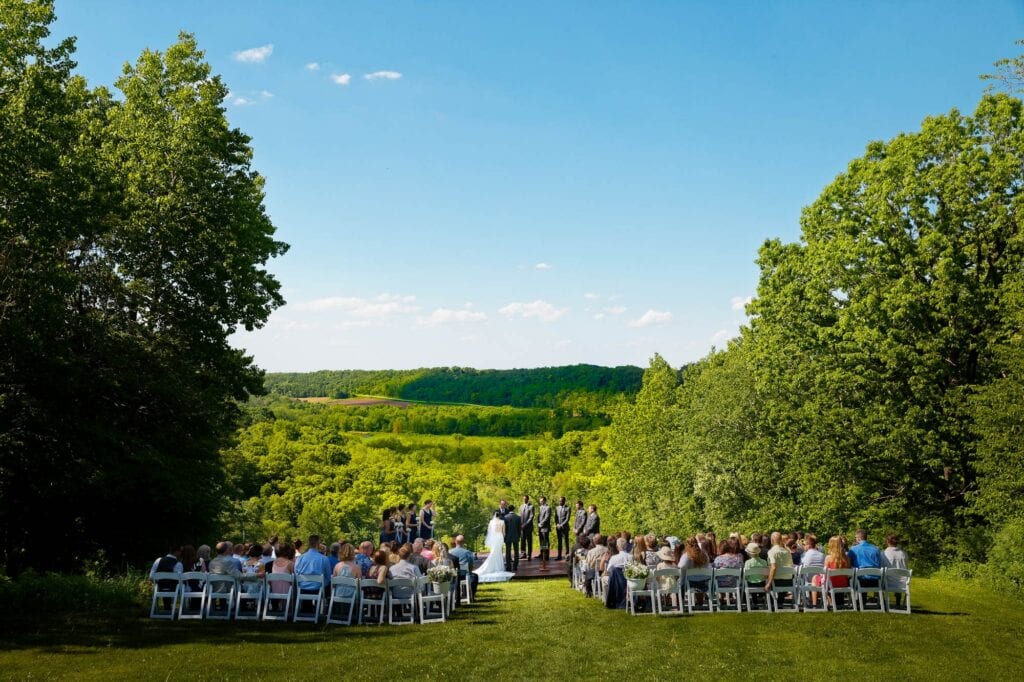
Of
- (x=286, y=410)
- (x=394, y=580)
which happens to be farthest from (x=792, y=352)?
Result: (x=286, y=410)

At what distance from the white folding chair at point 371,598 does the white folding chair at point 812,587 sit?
271 inches

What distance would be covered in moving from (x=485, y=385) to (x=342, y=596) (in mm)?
170619

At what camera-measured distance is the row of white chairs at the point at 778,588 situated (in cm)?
1409

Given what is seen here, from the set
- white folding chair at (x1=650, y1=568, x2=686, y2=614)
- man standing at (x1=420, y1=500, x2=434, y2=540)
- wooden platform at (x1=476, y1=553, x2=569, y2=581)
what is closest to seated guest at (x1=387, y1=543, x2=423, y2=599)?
white folding chair at (x1=650, y1=568, x2=686, y2=614)

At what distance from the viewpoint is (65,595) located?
1447 cm

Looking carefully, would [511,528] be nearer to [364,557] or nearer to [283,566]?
[364,557]

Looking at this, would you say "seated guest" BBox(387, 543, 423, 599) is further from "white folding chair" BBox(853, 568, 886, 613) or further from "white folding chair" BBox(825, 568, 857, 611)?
"white folding chair" BBox(853, 568, 886, 613)

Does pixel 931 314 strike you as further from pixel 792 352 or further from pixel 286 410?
pixel 286 410

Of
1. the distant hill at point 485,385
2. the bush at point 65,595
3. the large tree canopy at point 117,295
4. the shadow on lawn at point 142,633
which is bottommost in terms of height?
the shadow on lawn at point 142,633

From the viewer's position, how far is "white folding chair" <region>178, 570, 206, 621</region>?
530 inches

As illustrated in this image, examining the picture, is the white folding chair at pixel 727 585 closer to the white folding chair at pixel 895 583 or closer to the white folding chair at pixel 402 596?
the white folding chair at pixel 895 583

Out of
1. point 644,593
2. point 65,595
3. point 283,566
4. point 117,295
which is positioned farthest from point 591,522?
point 117,295

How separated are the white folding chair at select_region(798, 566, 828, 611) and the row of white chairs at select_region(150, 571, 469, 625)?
5.92 meters

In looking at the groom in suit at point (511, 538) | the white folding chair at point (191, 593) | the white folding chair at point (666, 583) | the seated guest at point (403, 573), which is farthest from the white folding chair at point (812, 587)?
the groom in suit at point (511, 538)
